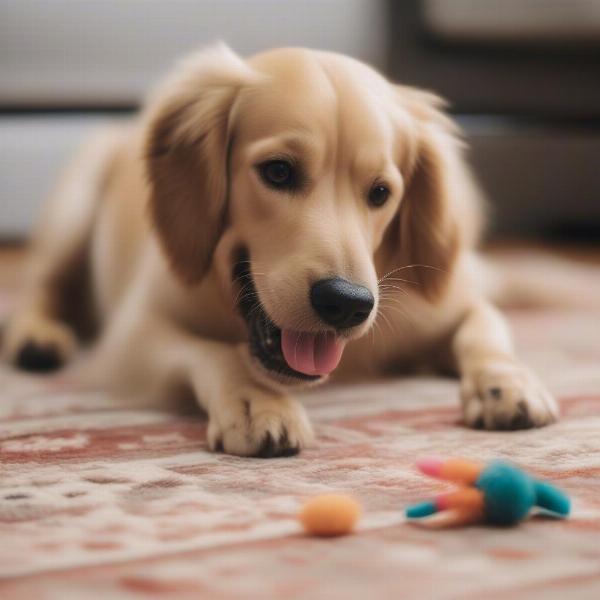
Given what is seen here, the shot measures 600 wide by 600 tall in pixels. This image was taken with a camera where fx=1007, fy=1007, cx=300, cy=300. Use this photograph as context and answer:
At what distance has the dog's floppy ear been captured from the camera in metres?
1.76

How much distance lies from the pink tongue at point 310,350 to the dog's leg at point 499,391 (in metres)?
0.24

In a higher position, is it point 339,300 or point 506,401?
point 339,300

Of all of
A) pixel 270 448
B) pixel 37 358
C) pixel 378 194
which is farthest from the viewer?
pixel 37 358

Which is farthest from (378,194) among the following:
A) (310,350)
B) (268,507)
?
(268,507)

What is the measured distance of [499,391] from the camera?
5.06 feet

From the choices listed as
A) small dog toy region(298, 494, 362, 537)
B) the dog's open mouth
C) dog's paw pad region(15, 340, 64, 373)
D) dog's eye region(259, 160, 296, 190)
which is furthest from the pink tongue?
dog's paw pad region(15, 340, 64, 373)

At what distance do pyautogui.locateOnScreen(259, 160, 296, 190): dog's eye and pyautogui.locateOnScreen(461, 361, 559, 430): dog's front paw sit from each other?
433 mm

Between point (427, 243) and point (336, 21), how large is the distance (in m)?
2.21

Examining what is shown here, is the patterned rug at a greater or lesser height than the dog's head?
lesser

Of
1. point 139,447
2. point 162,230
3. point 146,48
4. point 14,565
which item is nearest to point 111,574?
point 14,565

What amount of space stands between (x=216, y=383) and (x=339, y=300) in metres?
0.27

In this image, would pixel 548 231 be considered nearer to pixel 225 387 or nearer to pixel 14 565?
pixel 225 387

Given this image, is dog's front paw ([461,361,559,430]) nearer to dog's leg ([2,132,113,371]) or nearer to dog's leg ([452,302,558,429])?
dog's leg ([452,302,558,429])

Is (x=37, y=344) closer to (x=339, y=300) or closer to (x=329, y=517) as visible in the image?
(x=339, y=300)
